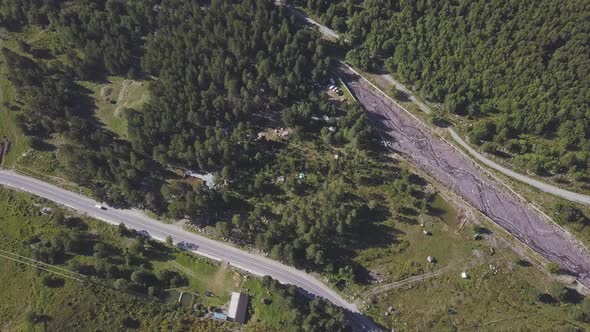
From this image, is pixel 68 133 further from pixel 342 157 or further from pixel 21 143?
pixel 342 157

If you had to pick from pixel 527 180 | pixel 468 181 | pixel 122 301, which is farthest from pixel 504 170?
pixel 122 301

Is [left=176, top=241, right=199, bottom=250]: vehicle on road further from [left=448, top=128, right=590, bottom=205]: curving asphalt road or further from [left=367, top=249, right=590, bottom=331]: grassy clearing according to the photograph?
[left=448, top=128, right=590, bottom=205]: curving asphalt road

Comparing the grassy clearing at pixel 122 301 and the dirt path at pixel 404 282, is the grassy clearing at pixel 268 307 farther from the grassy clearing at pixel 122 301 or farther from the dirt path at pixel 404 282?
the dirt path at pixel 404 282

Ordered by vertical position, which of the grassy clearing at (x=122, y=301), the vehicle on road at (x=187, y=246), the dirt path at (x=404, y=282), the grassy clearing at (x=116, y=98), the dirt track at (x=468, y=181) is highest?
the dirt track at (x=468, y=181)

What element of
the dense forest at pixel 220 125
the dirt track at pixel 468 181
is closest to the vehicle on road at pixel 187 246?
the dense forest at pixel 220 125

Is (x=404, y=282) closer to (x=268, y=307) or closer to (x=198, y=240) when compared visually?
(x=268, y=307)
